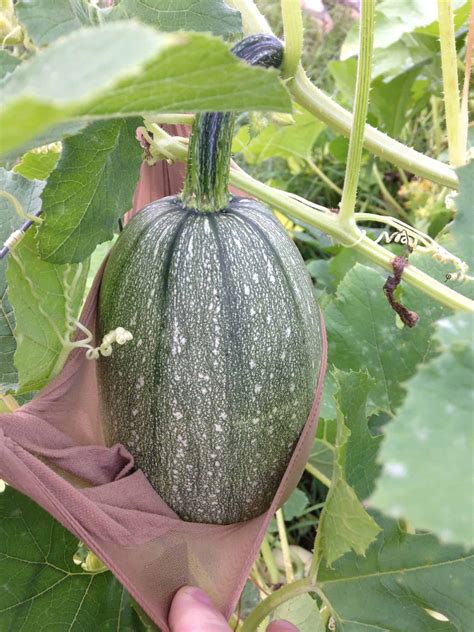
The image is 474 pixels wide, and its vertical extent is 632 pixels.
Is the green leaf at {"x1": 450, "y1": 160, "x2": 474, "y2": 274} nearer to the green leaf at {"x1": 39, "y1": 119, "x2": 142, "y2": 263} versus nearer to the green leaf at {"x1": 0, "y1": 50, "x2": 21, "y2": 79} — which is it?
the green leaf at {"x1": 39, "y1": 119, "x2": 142, "y2": 263}

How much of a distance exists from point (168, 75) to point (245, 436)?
46cm

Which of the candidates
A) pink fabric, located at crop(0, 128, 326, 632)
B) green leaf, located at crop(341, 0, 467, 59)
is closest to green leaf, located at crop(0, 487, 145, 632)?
pink fabric, located at crop(0, 128, 326, 632)

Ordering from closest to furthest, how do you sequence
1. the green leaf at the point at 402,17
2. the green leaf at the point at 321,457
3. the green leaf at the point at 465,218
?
1. the green leaf at the point at 465,218
2. the green leaf at the point at 321,457
3. the green leaf at the point at 402,17

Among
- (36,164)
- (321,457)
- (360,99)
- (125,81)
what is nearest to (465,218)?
(360,99)

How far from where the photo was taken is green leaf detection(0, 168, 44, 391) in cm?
84

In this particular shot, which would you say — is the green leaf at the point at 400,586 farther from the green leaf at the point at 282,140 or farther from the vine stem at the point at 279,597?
the green leaf at the point at 282,140

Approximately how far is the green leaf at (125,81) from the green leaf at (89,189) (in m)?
0.24

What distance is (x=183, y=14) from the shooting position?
0.73m

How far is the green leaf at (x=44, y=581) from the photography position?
80cm

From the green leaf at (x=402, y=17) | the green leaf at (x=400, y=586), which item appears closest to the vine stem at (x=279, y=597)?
the green leaf at (x=400, y=586)

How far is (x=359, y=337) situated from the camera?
109 cm

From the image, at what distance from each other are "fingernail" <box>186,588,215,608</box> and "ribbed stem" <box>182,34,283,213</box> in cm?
44

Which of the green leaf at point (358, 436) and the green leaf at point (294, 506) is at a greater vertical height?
the green leaf at point (358, 436)

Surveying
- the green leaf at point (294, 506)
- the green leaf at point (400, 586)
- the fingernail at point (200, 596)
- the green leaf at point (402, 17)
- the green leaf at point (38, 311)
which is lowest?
the green leaf at point (294, 506)
